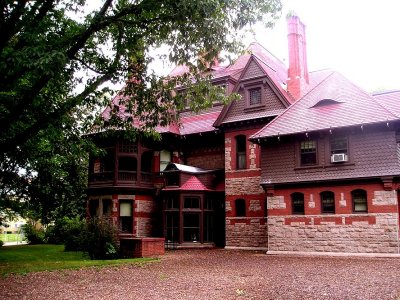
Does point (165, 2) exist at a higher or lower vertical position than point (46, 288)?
higher

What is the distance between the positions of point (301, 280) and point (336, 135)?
1033 centimetres

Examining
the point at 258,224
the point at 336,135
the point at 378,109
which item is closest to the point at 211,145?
the point at 258,224

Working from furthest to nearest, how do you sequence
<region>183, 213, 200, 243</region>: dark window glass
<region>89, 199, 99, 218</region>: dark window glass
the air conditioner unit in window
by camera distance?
1. <region>89, 199, 99, 218</region>: dark window glass
2. <region>183, 213, 200, 243</region>: dark window glass
3. the air conditioner unit in window

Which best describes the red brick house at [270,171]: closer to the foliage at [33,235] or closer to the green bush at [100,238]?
the green bush at [100,238]

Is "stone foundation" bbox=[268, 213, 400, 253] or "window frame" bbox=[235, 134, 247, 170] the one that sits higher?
"window frame" bbox=[235, 134, 247, 170]

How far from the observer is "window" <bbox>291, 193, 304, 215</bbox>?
821 inches

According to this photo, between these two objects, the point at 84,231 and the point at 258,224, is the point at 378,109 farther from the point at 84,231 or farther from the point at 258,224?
the point at 84,231

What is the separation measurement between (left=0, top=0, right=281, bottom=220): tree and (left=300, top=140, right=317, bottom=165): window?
9.80 metres

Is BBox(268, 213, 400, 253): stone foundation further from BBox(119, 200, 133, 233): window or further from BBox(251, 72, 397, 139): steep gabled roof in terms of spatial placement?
BBox(119, 200, 133, 233): window

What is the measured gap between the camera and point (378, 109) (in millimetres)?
19375

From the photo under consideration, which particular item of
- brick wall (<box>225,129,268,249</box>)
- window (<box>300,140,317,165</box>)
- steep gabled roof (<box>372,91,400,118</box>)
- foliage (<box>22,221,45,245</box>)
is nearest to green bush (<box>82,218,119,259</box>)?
brick wall (<box>225,129,268,249</box>)

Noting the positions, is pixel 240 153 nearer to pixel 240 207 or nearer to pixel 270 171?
pixel 240 207

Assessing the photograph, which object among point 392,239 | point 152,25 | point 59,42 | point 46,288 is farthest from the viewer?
point 392,239

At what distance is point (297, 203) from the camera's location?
68.8 feet
